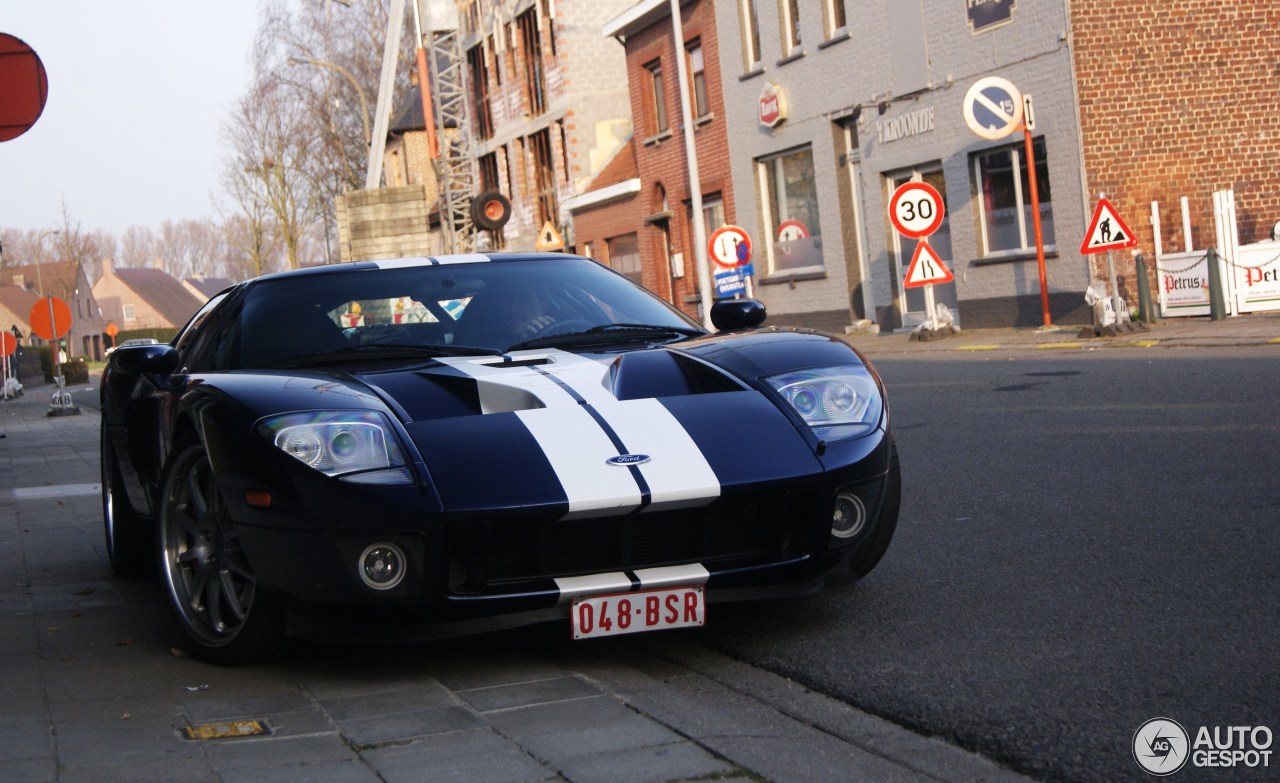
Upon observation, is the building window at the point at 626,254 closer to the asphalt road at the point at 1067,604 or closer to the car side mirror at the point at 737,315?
the asphalt road at the point at 1067,604

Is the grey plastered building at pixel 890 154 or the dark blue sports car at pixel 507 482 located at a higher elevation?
the grey plastered building at pixel 890 154

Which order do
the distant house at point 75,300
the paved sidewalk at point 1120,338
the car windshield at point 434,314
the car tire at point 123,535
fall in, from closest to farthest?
the car windshield at point 434,314, the car tire at point 123,535, the paved sidewalk at point 1120,338, the distant house at point 75,300

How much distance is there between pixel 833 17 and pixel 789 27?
1674mm

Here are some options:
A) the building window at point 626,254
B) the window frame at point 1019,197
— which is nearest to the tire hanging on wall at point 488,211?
the building window at point 626,254

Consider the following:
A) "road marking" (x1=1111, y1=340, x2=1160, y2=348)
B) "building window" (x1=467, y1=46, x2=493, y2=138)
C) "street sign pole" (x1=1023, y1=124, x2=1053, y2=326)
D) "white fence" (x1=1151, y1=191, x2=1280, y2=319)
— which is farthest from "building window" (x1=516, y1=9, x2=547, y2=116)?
"road marking" (x1=1111, y1=340, x2=1160, y2=348)

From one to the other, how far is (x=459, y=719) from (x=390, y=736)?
202 millimetres

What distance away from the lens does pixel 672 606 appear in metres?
4.20

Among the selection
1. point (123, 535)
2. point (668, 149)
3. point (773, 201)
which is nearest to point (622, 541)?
point (123, 535)

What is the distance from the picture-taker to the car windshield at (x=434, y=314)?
5246 mm

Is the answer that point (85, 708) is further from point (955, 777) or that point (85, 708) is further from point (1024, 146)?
point (1024, 146)

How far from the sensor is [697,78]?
32.2m

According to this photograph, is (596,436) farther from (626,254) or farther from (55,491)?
(626,254)

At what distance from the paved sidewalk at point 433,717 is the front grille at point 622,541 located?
1.06ft

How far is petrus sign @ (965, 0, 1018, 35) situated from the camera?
70.7ft
